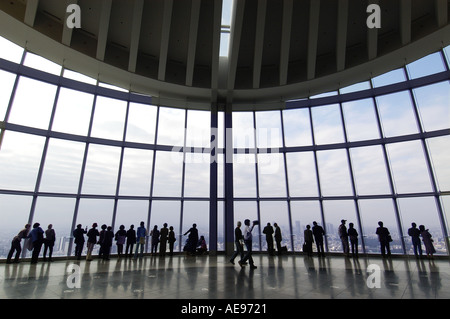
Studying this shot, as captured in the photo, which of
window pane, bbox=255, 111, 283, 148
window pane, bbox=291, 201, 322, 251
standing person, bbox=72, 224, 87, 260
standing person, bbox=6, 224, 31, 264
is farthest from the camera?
window pane, bbox=255, 111, 283, 148

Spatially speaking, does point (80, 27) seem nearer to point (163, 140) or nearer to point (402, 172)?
point (163, 140)

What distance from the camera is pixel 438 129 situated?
8891mm

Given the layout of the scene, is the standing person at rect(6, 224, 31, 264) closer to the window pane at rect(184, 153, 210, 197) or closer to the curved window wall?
the curved window wall

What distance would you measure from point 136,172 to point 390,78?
1209cm

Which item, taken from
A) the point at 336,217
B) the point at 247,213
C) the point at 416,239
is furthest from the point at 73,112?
the point at 416,239

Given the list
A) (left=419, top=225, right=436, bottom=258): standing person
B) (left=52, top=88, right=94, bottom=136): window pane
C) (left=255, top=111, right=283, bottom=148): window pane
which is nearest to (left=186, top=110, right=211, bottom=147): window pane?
(left=255, top=111, right=283, bottom=148): window pane

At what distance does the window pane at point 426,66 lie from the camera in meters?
9.18

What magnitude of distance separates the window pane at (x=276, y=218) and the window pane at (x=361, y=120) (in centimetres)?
449

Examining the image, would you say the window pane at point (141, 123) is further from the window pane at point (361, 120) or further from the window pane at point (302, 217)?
the window pane at point (361, 120)

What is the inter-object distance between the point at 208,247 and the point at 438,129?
10710mm

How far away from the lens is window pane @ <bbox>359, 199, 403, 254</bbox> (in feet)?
29.2

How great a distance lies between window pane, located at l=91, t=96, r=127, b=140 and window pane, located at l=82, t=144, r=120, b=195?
584 millimetres

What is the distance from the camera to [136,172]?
33.9 ft

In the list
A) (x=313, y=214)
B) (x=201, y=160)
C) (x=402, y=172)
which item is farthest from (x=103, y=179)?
(x=402, y=172)
